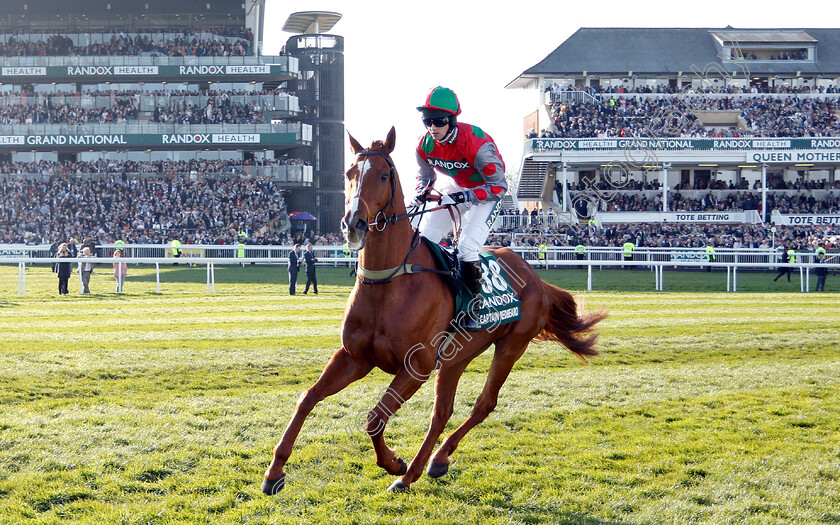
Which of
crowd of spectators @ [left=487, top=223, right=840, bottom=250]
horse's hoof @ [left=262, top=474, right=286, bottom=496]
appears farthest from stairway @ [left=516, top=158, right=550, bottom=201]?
horse's hoof @ [left=262, top=474, right=286, bottom=496]

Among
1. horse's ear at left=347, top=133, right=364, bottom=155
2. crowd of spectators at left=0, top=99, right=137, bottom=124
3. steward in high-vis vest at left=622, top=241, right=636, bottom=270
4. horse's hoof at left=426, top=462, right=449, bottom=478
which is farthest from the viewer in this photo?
crowd of spectators at left=0, top=99, right=137, bottom=124

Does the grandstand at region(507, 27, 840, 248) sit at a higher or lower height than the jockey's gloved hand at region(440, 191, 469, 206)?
higher

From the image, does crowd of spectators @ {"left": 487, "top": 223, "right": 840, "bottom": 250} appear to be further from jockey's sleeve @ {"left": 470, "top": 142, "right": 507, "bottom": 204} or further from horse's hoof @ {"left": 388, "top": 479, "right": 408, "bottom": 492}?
horse's hoof @ {"left": 388, "top": 479, "right": 408, "bottom": 492}

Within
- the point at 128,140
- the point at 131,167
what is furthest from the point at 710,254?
the point at 128,140

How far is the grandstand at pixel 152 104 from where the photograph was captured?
1571 inches

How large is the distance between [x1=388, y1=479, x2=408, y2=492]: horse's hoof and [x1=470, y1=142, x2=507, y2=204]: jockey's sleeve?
180 centimetres

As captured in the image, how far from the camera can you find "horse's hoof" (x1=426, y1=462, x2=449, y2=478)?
4.82 m

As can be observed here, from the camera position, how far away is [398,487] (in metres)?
4.51

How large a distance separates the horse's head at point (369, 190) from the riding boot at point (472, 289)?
0.77m

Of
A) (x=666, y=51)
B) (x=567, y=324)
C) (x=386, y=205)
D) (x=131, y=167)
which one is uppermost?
(x=666, y=51)

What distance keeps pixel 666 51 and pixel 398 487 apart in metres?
44.5

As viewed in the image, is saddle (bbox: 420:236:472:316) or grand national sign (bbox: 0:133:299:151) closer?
saddle (bbox: 420:236:472:316)

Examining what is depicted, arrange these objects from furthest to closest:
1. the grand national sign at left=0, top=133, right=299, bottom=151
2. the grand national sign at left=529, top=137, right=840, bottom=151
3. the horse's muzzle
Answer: the grand national sign at left=0, top=133, right=299, bottom=151 < the grand national sign at left=529, top=137, right=840, bottom=151 < the horse's muzzle

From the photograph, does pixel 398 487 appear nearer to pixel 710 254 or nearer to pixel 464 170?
pixel 464 170
